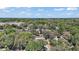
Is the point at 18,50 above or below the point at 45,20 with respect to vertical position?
below

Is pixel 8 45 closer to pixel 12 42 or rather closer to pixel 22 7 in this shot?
pixel 12 42

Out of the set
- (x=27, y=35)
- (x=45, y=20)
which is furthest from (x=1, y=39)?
(x=45, y=20)
